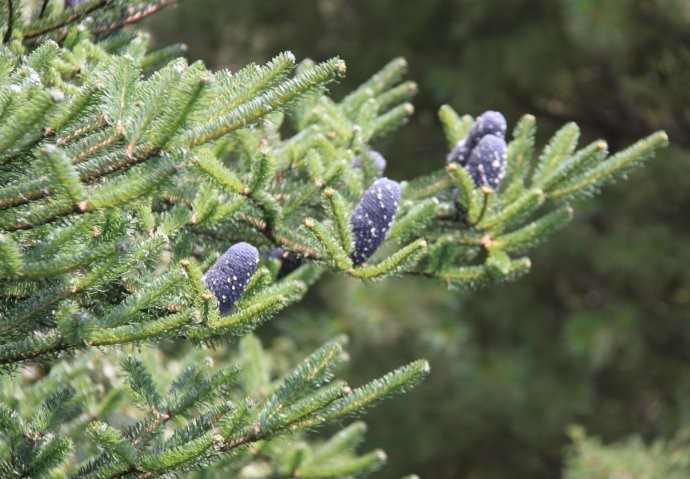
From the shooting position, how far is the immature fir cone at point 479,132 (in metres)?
1.66

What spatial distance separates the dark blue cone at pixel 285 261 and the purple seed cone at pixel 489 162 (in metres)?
Answer: 0.37

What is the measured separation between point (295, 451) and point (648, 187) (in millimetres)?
3782

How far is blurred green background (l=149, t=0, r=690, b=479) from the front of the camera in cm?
491

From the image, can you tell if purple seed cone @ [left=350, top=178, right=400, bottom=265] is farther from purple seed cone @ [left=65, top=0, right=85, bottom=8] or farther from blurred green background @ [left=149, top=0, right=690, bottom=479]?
blurred green background @ [left=149, top=0, right=690, bottom=479]

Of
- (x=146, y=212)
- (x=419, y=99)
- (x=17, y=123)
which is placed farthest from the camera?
(x=419, y=99)

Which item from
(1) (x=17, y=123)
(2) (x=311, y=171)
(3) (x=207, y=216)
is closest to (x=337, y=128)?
(2) (x=311, y=171)

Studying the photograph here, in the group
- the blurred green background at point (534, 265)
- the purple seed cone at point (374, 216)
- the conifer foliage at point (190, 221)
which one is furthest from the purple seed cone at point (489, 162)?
the blurred green background at point (534, 265)

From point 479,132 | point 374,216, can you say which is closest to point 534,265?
point 479,132

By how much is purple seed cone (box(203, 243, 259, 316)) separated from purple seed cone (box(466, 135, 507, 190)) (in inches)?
22.5

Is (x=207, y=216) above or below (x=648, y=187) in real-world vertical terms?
above

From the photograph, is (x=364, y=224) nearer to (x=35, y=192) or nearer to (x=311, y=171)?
(x=311, y=171)

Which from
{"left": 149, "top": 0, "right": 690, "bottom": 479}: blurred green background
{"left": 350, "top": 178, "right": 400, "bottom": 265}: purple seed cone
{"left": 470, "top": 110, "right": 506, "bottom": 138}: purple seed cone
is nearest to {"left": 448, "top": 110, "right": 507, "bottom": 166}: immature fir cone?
{"left": 470, "top": 110, "right": 506, "bottom": 138}: purple seed cone

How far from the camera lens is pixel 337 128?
1691mm

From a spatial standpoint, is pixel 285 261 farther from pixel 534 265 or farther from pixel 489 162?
pixel 534 265
